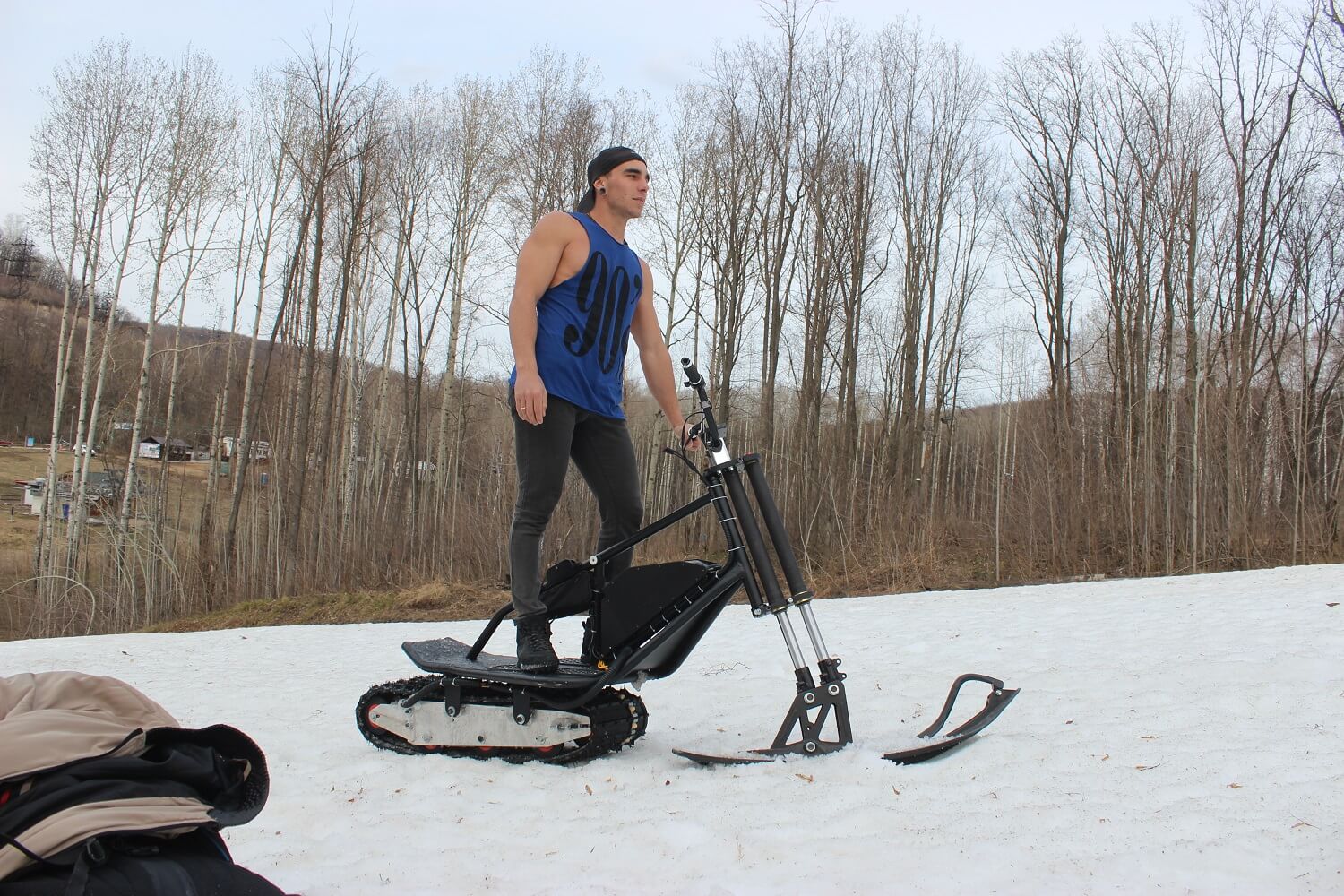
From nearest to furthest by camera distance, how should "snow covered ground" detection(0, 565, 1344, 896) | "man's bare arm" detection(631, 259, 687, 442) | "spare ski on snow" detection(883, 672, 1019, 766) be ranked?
1. "snow covered ground" detection(0, 565, 1344, 896)
2. "spare ski on snow" detection(883, 672, 1019, 766)
3. "man's bare arm" detection(631, 259, 687, 442)

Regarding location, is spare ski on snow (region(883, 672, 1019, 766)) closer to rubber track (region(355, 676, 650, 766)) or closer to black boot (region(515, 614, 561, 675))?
rubber track (region(355, 676, 650, 766))

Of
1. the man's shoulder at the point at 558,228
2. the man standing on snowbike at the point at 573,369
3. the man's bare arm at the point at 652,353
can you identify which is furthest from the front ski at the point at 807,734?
the man's shoulder at the point at 558,228

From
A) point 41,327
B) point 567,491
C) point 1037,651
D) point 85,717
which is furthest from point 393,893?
point 41,327

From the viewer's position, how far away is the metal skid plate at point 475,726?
8.71 ft

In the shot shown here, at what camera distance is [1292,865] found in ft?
5.43

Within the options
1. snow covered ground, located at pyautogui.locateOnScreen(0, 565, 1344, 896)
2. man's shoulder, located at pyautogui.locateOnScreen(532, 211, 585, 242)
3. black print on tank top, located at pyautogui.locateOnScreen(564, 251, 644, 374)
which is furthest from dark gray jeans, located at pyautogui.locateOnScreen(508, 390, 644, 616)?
snow covered ground, located at pyautogui.locateOnScreen(0, 565, 1344, 896)

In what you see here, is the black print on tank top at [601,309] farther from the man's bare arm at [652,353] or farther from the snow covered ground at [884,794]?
the snow covered ground at [884,794]

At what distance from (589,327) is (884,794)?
1640mm

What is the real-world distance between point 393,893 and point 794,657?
1.27 metres

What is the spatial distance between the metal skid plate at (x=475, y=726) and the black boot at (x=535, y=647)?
0.45 feet

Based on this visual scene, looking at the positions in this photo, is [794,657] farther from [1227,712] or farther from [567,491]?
[567,491]

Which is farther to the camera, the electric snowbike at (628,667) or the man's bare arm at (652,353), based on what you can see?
the man's bare arm at (652,353)

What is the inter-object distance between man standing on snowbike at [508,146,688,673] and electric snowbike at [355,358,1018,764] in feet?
0.31

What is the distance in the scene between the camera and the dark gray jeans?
2748 mm
